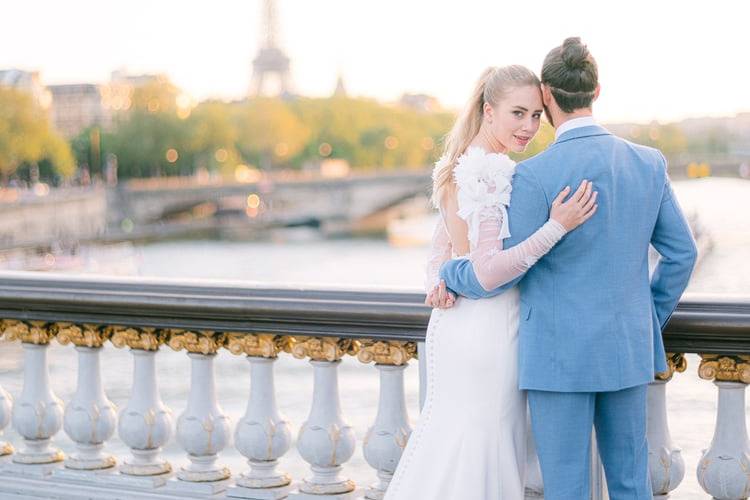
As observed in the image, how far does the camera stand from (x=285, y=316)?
125 inches

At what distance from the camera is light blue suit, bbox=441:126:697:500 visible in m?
2.47

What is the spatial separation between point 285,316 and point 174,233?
5795 cm

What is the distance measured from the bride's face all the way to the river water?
556 mm

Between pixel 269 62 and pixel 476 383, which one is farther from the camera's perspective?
pixel 269 62

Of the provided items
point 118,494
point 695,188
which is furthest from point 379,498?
point 695,188

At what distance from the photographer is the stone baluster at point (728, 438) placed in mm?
2766

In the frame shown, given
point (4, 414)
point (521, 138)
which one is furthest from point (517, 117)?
point (4, 414)

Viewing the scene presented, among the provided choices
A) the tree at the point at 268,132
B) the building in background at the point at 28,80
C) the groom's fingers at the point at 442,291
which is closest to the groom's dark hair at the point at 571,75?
the groom's fingers at the point at 442,291

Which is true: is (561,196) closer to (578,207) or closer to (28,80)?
(578,207)

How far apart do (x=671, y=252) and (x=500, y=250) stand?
376 millimetres

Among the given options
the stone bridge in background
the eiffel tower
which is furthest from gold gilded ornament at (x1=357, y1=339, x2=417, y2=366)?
the eiffel tower

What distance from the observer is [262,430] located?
10.5ft

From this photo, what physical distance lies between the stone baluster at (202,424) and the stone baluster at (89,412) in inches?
10.5

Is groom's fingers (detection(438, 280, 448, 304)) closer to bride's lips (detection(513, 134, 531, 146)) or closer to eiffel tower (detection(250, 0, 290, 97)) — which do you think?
bride's lips (detection(513, 134, 531, 146))
